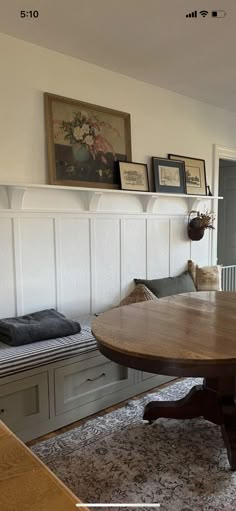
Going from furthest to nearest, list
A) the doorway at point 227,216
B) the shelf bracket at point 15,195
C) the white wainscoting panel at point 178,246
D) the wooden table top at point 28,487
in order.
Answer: the doorway at point 227,216, the white wainscoting panel at point 178,246, the shelf bracket at point 15,195, the wooden table top at point 28,487

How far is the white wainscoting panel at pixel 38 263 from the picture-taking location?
8.26 ft

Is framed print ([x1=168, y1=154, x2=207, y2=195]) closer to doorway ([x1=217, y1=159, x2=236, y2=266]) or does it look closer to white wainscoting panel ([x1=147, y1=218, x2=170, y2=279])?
white wainscoting panel ([x1=147, y1=218, x2=170, y2=279])

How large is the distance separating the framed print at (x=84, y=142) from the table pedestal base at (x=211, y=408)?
1.65 meters

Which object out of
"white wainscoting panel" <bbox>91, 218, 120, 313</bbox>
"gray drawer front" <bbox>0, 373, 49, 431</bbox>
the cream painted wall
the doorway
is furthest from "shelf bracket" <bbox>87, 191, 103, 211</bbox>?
the doorway

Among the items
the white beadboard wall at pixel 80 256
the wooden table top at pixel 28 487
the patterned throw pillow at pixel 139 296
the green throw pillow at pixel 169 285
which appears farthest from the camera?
the green throw pillow at pixel 169 285

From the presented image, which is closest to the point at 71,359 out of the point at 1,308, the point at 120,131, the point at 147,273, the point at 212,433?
the point at 1,308

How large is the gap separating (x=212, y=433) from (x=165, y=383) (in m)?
0.70

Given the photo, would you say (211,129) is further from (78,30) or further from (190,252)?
(78,30)

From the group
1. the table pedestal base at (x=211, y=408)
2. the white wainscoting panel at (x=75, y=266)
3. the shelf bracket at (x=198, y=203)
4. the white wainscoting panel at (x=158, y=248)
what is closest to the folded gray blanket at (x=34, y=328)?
the white wainscoting panel at (x=75, y=266)

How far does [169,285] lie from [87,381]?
1260mm

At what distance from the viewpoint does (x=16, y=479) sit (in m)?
0.74

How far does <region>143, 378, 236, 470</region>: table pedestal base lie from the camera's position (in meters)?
1.89

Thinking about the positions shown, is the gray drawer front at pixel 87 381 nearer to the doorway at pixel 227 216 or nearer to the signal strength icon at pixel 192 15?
the signal strength icon at pixel 192 15

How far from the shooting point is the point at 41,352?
2.06 m
